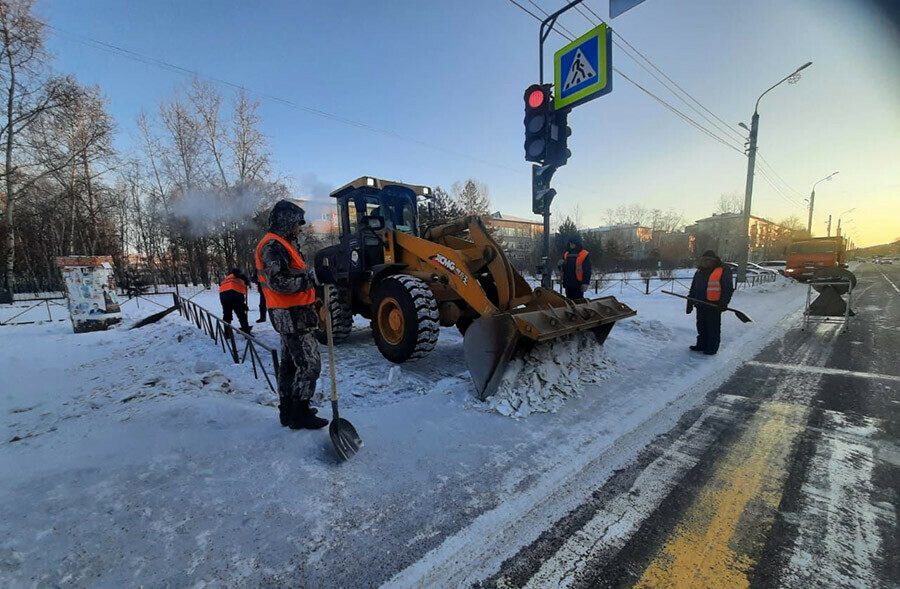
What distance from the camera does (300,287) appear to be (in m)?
2.95

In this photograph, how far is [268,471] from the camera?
8.16 ft

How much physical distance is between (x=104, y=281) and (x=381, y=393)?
32.1ft

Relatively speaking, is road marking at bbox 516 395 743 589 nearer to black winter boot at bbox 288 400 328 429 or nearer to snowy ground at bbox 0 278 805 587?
snowy ground at bbox 0 278 805 587

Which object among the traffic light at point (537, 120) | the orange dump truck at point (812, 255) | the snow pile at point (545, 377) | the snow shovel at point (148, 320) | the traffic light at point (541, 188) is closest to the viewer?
the snow pile at point (545, 377)

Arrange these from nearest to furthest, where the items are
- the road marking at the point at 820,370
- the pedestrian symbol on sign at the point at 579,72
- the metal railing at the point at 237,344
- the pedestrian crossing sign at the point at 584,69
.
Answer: the metal railing at the point at 237,344 → the road marking at the point at 820,370 → the pedestrian crossing sign at the point at 584,69 → the pedestrian symbol on sign at the point at 579,72

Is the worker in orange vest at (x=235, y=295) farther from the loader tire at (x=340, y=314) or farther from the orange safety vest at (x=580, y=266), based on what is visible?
the orange safety vest at (x=580, y=266)

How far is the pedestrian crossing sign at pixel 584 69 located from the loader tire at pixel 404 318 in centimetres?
330

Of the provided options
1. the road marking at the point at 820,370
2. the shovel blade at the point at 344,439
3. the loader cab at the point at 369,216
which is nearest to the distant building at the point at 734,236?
the road marking at the point at 820,370

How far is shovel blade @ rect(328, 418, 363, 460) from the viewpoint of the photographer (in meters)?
2.67

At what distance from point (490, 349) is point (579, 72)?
411 cm

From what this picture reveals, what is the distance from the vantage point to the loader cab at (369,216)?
20.1 ft

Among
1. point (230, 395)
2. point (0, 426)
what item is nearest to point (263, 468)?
point (230, 395)

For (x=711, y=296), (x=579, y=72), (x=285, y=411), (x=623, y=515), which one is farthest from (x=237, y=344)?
(x=711, y=296)

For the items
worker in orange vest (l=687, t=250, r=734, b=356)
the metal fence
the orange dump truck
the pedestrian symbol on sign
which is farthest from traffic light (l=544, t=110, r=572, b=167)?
the orange dump truck
